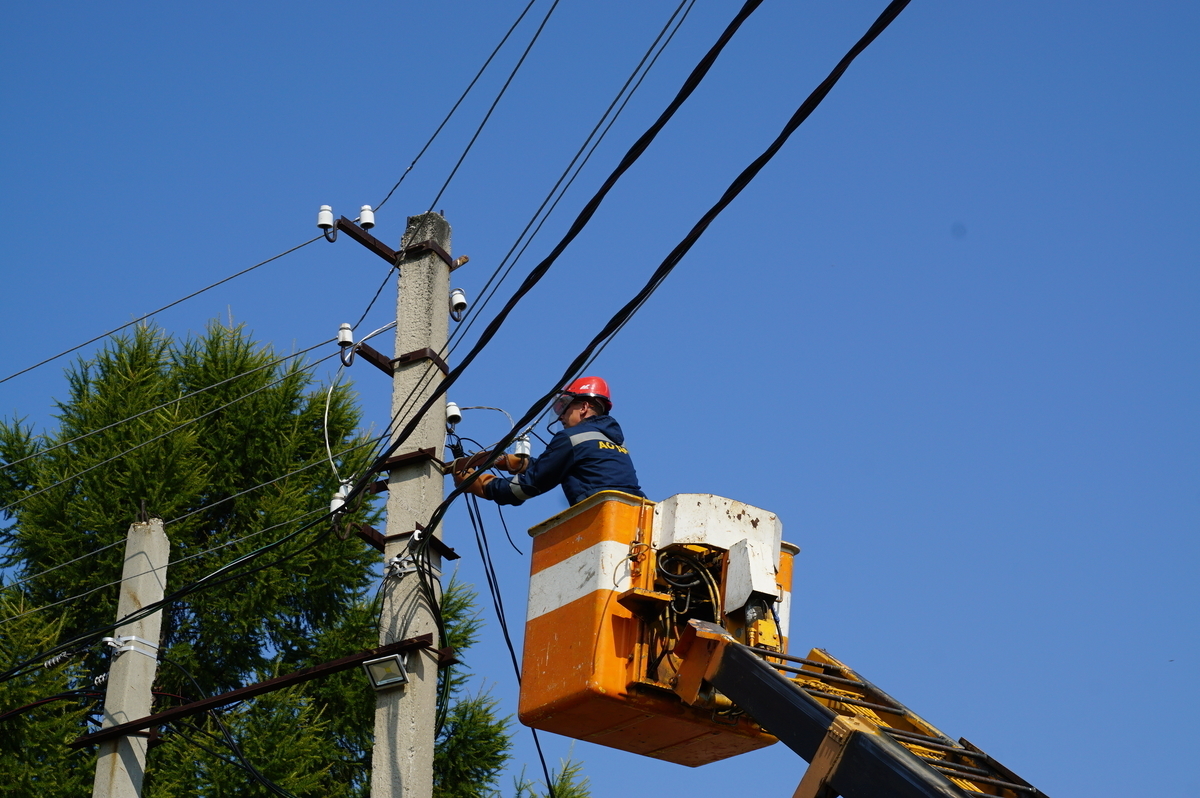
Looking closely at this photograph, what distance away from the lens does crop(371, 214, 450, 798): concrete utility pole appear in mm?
8242

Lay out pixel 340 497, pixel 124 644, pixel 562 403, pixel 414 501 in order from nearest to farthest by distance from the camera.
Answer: pixel 414 501 < pixel 340 497 < pixel 124 644 < pixel 562 403

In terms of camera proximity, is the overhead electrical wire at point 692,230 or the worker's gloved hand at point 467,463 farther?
the worker's gloved hand at point 467,463

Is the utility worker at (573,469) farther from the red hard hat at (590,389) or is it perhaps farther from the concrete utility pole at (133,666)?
the concrete utility pole at (133,666)

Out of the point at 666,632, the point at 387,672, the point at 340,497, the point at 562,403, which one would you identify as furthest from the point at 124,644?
the point at 666,632

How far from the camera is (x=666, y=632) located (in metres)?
7.86

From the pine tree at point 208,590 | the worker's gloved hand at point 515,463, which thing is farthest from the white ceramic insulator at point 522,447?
the pine tree at point 208,590

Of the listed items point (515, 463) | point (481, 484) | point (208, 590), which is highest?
point (208, 590)

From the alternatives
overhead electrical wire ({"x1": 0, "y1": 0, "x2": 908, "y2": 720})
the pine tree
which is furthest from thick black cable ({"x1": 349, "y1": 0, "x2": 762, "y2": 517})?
the pine tree

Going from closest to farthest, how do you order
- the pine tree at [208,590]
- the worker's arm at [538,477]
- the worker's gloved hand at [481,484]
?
1. the worker's arm at [538,477]
2. the worker's gloved hand at [481,484]
3. the pine tree at [208,590]

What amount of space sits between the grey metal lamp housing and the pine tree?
27.9ft

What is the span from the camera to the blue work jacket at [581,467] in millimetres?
8859

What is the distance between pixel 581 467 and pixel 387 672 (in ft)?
5.53

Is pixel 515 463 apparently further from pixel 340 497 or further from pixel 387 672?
pixel 387 672

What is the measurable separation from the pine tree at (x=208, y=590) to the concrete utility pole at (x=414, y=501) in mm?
7721
